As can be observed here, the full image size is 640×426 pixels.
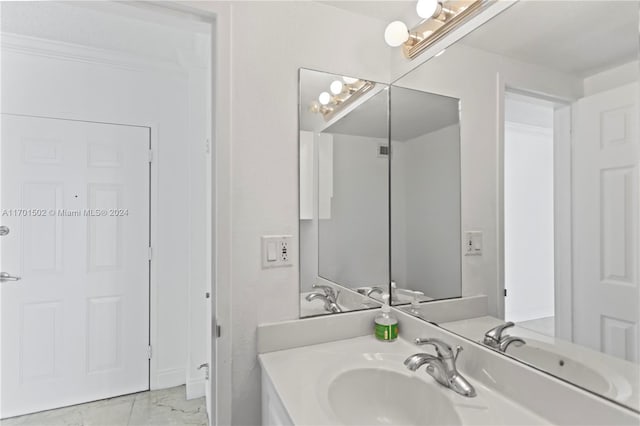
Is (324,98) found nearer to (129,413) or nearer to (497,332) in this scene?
(497,332)

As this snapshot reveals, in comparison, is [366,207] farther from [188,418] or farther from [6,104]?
[6,104]

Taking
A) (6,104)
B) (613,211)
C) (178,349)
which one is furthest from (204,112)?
(613,211)

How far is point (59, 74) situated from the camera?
212 centimetres

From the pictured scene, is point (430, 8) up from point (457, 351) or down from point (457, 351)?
up

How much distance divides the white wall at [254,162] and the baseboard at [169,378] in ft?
4.87

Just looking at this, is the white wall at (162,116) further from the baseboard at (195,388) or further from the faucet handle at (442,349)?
the faucet handle at (442,349)

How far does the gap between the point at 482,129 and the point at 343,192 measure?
0.63 m

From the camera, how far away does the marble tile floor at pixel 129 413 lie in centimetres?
195

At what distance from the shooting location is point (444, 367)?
0.93m

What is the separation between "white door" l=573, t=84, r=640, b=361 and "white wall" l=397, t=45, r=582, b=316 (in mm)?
178

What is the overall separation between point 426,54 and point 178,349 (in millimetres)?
2461

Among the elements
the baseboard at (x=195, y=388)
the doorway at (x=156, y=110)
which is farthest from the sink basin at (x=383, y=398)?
the baseboard at (x=195, y=388)

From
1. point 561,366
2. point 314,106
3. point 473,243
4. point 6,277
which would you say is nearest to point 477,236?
point 473,243

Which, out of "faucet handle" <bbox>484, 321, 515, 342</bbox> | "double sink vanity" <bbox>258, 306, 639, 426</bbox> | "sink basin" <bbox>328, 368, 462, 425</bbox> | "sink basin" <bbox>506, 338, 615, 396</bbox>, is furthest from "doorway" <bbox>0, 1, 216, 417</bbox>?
"sink basin" <bbox>506, 338, 615, 396</bbox>
